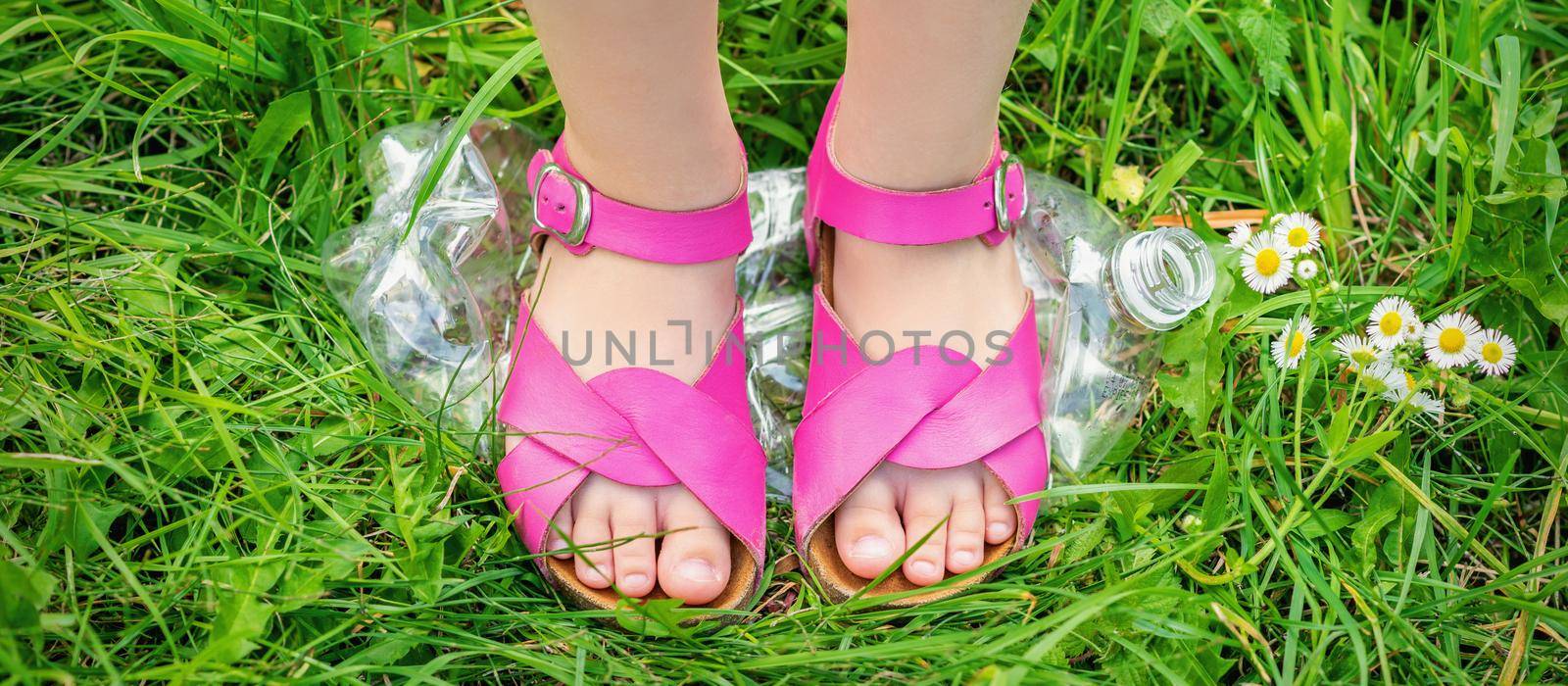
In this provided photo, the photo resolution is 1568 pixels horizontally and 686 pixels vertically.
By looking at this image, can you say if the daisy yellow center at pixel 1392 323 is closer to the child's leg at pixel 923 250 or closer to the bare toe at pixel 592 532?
the child's leg at pixel 923 250

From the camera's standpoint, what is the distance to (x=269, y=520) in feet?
3.02

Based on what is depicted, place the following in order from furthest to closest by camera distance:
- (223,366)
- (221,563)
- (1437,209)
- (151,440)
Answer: (1437,209) → (223,366) → (151,440) → (221,563)

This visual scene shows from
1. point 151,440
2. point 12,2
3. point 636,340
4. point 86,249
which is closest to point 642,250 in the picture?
point 636,340

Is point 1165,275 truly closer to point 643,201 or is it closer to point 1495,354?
point 1495,354

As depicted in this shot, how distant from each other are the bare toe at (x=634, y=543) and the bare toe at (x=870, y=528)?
0.68ft

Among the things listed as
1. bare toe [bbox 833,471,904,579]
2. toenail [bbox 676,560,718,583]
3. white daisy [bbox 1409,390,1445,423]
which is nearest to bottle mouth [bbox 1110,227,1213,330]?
white daisy [bbox 1409,390,1445,423]

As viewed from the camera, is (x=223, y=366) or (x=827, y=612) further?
(x=223, y=366)

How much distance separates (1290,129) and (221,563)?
59.8 inches

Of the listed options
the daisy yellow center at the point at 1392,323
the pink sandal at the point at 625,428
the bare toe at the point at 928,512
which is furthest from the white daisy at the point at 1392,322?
the pink sandal at the point at 625,428

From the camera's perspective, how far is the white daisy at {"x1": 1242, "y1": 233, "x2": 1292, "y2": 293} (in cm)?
117

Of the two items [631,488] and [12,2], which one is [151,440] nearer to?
[631,488]

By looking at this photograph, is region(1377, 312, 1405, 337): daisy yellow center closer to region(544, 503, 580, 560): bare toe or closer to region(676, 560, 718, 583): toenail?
region(676, 560, 718, 583): toenail

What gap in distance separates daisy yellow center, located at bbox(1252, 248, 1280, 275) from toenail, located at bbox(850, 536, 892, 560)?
570mm

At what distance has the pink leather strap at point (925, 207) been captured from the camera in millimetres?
1042
